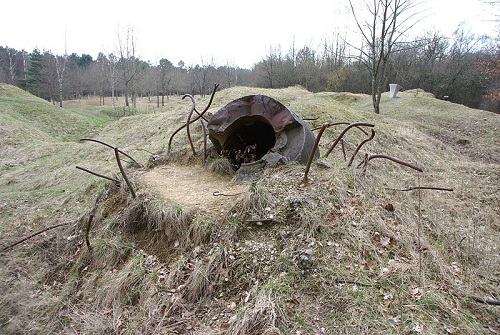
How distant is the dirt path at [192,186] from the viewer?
3.18 metres

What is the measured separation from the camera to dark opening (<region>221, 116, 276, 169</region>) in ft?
13.9

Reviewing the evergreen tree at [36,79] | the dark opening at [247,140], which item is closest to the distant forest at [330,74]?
the evergreen tree at [36,79]

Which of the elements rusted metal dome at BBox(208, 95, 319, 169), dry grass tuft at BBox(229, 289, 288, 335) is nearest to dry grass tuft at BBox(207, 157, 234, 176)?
rusted metal dome at BBox(208, 95, 319, 169)

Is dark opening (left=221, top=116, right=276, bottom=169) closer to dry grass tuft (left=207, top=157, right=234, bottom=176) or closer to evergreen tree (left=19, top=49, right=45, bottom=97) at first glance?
dry grass tuft (left=207, top=157, right=234, bottom=176)

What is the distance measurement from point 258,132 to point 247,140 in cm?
21

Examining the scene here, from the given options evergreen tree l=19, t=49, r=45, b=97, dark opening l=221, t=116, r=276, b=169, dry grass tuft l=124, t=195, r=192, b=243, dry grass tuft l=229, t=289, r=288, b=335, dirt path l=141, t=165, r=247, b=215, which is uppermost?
evergreen tree l=19, t=49, r=45, b=97

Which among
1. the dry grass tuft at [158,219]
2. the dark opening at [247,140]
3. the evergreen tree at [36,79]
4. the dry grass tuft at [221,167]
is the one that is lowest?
the dry grass tuft at [158,219]

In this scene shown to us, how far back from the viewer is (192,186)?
3791 millimetres

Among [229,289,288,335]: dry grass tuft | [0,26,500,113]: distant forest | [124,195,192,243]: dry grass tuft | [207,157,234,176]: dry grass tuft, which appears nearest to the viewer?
[229,289,288,335]: dry grass tuft

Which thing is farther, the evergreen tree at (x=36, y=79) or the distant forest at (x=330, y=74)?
the evergreen tree at (x=36, y=79)

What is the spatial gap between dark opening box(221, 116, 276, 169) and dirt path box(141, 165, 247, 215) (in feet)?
1.43

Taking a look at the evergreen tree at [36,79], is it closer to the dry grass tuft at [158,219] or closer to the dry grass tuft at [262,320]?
the dry grass tuft at [158,219]

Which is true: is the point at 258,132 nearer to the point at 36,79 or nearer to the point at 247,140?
the point at 247,140

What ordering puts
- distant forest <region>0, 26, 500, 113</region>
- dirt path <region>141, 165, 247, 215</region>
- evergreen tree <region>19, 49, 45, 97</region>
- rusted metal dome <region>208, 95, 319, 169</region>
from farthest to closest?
evergreen tree <region>19, 49, 45, 97</region>, distant forest <region>0, 26, 500, 113</region>, rusted metal dome <region>208, 95, 319, 169</region>, dirt path <region>141, 165, 247, 215</region>
